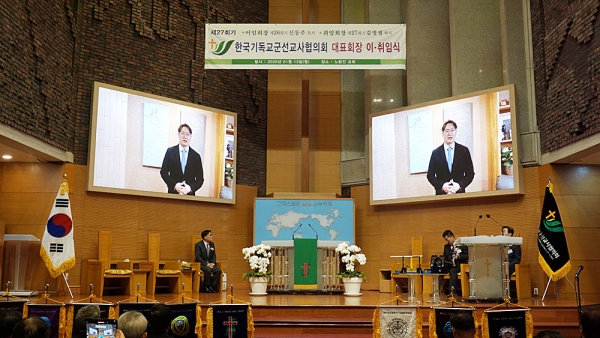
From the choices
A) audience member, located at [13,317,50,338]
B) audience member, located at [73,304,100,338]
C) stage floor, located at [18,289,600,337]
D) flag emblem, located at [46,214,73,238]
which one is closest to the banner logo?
flag emblem, located at [46,214,73,238]

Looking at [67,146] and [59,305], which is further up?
[67,146]

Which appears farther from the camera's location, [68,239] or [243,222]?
[243,222]

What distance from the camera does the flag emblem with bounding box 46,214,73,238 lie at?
984cm

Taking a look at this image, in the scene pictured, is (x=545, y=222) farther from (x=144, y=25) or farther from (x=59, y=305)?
(x=144, y=25)

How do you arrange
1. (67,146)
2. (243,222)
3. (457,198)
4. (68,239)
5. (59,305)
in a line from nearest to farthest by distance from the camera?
1. (59,305)
2. (68,239)
3. (67,146)
4. (457,198)
5. (243,222)

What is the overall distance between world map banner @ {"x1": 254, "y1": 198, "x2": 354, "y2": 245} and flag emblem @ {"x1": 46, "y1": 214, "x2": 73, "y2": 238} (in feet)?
12.4

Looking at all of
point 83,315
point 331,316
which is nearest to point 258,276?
point 331,316

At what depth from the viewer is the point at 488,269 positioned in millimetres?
8898

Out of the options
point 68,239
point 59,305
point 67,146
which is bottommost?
point 59,305

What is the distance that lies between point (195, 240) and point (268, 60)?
148 inches

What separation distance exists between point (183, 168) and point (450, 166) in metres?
5.13

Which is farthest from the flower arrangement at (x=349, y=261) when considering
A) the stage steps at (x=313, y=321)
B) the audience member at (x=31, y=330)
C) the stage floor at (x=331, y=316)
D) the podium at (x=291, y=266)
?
the audience member at (x=31, y=330)

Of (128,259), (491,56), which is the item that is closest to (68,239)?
(128,259)

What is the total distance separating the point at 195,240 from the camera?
12023 mm
